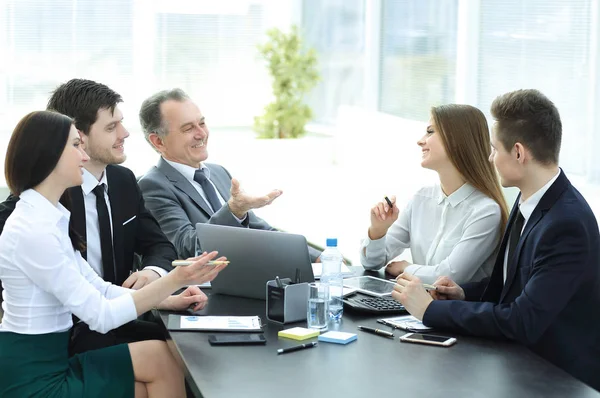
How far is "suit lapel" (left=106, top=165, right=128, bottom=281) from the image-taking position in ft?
10.0

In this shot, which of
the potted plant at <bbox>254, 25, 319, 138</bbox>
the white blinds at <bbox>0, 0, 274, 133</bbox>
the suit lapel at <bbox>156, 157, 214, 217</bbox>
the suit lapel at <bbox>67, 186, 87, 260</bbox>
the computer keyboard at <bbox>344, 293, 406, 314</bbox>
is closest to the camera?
the computer keyboard at <bbox>344, 293, 406, 314</bbox>

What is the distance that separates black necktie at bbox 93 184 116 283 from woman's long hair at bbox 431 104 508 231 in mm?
1270

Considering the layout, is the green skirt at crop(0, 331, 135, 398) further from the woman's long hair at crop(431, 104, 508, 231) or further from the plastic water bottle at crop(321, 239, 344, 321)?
the woman's long hair at crop(431, 104, 508, 231)

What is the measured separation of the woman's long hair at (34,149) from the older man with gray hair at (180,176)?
3.11ft

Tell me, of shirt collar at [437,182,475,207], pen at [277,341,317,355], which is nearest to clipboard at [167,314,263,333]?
pen at [277,341,317,355]

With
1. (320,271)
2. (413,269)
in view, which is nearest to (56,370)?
(320,271)

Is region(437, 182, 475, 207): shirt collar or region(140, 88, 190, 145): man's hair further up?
region(140, 88, 190, 145): man's hair

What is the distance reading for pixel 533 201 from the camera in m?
2.45

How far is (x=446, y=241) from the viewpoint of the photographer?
10.1 feet

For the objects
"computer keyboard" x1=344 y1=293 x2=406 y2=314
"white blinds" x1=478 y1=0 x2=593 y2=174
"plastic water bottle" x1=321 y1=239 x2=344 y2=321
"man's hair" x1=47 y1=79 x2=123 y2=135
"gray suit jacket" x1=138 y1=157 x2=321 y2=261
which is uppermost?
"white blinds" x1=478 y1=0 x2=593 y2=174

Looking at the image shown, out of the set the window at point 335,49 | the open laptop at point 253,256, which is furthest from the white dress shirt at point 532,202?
the window at point 335,49

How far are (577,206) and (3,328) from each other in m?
1.67

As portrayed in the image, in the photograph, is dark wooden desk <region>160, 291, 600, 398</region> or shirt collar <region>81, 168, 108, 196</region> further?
shirt collar <region>81, 168, 108, 196</region>

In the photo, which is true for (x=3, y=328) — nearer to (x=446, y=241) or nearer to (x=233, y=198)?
(x=233, y=198)
